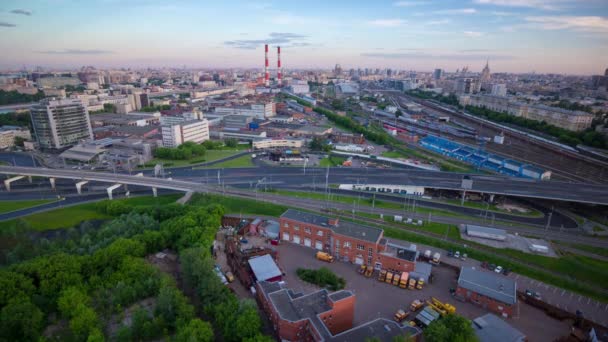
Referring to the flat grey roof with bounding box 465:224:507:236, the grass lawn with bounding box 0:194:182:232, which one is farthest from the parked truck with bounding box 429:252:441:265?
the grass lawn with bounding box 0:194:182:232

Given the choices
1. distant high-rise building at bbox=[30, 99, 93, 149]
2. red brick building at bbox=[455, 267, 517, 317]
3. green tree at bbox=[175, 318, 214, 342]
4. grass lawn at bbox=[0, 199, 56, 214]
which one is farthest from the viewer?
distant high-rise building at bbox=[30, 99, 93, 149]

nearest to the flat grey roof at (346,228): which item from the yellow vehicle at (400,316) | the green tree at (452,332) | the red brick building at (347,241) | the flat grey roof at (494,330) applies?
the red brick building at (347,241)

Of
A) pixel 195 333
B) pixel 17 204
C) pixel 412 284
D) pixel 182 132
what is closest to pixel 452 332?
pixel 412 284

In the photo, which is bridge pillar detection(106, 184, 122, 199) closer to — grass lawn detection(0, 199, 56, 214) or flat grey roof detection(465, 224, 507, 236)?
grass lawn detection(0, 199, 56, 214)

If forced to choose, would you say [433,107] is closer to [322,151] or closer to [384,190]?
[322,151]

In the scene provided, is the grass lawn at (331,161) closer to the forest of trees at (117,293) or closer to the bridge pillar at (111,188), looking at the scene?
the forest of trees at (117,293)
